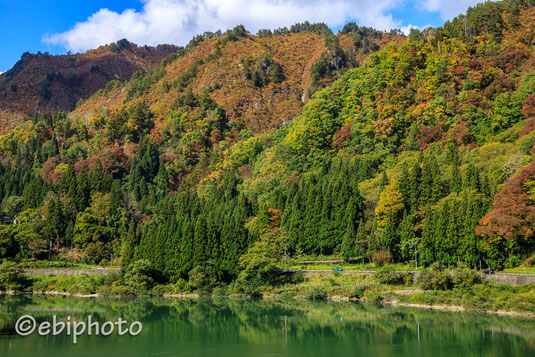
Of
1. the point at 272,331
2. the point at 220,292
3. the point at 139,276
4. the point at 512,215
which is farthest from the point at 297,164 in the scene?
the point at 272,331

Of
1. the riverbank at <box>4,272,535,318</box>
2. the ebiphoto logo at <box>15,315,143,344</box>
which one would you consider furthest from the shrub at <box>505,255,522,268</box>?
the ebiphoto logo at <box>15,315,143,344</box>

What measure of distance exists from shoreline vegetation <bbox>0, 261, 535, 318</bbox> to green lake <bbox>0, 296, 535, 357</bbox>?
2.60 meters

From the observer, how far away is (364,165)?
319 feet

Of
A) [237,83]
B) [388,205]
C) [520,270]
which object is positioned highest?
[237,83]

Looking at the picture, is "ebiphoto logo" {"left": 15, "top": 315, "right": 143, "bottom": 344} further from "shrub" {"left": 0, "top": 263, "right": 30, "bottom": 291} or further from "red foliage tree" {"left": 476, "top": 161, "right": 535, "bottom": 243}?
"red foliage tree" {"left": 476, "top": 161, "right": 535, "bottom": 243}

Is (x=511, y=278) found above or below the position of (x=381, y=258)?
below

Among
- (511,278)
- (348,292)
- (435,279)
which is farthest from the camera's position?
(348,292)

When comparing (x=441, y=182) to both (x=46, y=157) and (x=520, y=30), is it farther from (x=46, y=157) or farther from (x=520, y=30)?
(x=46, y=157)

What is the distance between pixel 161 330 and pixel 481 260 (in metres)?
37.2

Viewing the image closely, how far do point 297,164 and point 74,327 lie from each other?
73.2m

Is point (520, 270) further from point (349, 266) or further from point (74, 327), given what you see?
point (74, 327)

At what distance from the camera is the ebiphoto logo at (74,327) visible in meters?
45.8

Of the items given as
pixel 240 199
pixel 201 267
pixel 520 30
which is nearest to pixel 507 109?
pixel 520 30

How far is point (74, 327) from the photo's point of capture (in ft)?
154
